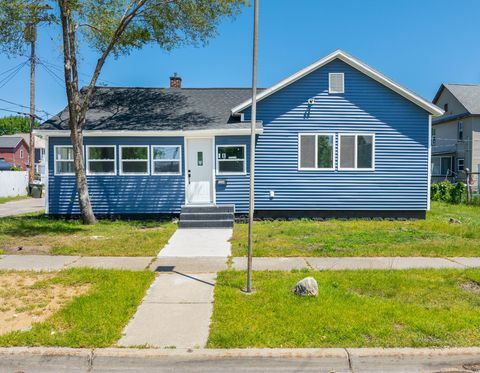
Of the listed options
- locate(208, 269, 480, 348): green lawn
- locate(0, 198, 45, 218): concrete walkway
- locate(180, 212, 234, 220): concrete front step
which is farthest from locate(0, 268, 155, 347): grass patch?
locate(0, 198, 45, 218): concrete walkway

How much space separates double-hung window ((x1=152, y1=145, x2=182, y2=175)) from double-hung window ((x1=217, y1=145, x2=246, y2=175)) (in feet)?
4.43

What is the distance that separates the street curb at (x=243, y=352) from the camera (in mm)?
4074

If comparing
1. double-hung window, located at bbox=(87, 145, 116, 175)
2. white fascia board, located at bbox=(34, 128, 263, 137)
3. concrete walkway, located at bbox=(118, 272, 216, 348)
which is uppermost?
white fascia board, located at bbox=(34, 128, 263, 137)

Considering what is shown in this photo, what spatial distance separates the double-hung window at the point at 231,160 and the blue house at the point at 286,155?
0.11ft

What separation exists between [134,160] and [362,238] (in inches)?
305

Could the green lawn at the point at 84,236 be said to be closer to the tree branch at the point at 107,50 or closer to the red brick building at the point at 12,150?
the tree branch at the point at 107,50

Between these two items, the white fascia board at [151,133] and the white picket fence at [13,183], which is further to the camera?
the white picket fence at [13,183]

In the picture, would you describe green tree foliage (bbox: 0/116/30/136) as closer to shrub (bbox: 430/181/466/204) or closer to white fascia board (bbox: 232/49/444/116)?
shrub (bbox: 430/181/466/204)

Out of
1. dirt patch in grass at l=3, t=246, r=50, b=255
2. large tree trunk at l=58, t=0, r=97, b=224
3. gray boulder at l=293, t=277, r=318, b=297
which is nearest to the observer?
gray boulder at l=293, t=277, r=318, b=297

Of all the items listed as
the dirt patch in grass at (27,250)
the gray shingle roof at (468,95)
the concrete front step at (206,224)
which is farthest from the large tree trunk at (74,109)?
the gray shingle roof at (468,95)

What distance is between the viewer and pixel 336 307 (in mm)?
5227

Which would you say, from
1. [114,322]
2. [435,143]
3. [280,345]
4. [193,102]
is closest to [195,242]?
[114,322]

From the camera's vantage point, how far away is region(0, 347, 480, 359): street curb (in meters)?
4.07

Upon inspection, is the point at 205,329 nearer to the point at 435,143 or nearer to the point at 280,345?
the point at 280,345
